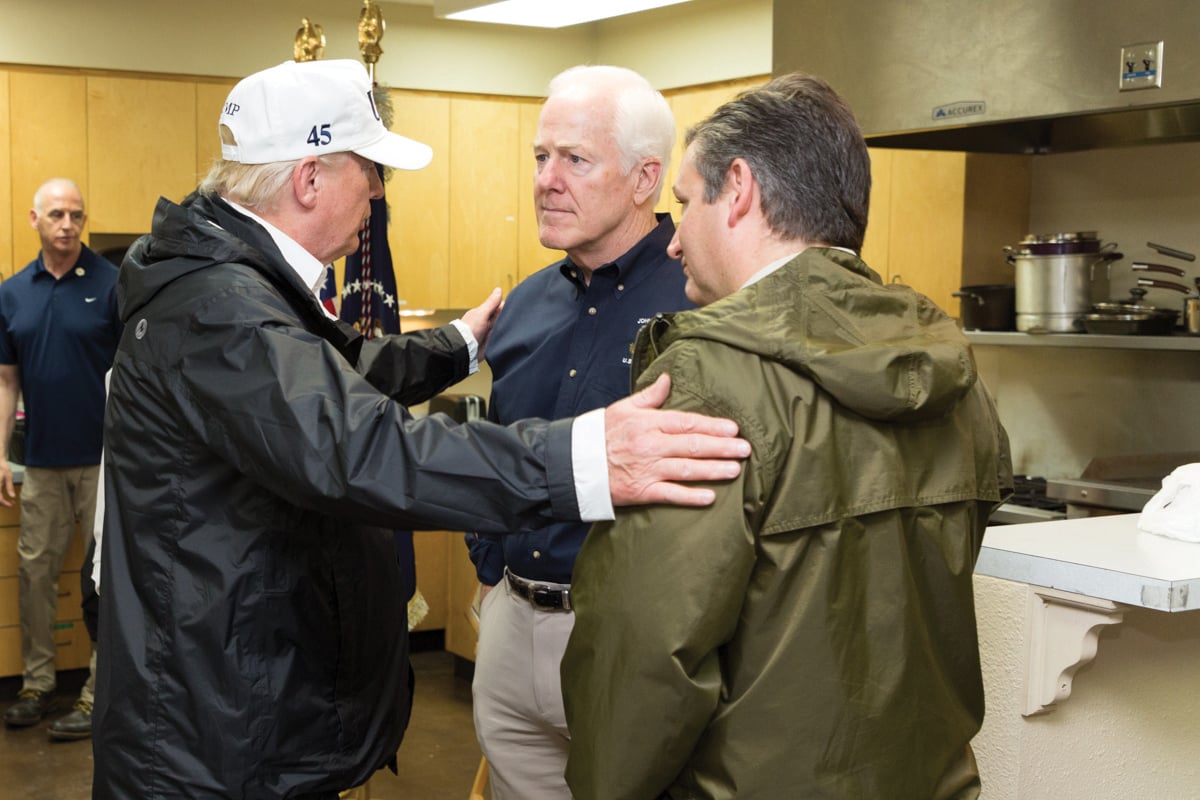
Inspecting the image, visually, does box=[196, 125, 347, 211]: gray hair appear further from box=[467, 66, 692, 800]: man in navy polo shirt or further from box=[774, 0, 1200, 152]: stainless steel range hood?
box=[774, 0, 1200, 152]: stainless steel range hood

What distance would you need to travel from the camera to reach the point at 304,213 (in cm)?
178

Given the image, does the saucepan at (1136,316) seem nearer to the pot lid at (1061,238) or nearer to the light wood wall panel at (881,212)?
the pot lid at (1061,238)

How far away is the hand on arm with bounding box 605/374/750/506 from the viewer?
128 centimetres

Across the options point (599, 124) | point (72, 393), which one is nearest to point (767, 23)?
point (72, 393)

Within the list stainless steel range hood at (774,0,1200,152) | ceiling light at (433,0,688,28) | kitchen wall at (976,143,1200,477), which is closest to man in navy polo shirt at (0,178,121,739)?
ceiling light at (433,0,688,28)

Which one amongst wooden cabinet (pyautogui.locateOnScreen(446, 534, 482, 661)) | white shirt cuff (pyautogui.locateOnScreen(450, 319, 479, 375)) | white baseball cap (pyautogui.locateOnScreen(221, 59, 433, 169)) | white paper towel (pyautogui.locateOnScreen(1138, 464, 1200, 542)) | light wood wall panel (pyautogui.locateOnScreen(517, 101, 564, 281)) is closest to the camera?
white baseball cap (pyautogui.locateOnScreen(221, 59, 433, 169))

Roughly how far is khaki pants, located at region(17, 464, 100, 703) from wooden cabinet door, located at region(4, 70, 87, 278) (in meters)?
1.49

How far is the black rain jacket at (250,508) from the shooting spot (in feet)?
4.82

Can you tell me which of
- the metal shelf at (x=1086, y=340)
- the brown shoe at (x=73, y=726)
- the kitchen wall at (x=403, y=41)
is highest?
the kitchen wall at (x=403, y=41)

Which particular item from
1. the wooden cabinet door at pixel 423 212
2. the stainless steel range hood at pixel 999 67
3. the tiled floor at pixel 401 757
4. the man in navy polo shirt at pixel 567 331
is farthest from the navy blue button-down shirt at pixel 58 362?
the man in navy polo shirt at pixel 567 331

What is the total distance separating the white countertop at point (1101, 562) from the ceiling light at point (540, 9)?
2610 millimetres

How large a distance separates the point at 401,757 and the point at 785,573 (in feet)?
11.0

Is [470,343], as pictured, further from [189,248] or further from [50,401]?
[50,401]

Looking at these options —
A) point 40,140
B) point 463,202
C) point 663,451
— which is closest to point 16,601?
point 40,140
